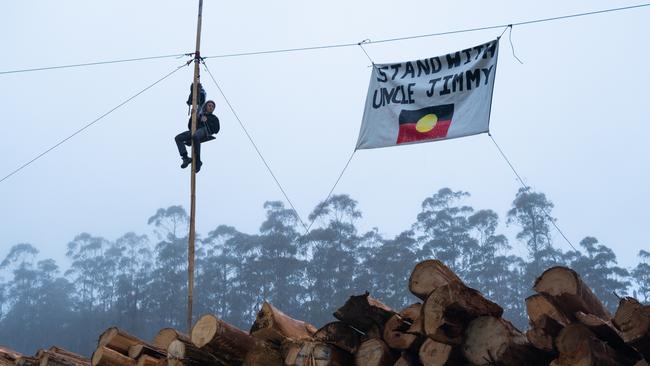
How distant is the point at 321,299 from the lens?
58.8 metres

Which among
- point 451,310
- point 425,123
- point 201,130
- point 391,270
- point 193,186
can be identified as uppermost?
point 391,270

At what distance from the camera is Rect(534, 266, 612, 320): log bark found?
4840 mm

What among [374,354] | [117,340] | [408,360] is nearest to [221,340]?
[374,354]

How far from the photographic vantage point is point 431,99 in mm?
8477

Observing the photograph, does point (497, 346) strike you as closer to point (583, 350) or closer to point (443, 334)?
point (443, 334)

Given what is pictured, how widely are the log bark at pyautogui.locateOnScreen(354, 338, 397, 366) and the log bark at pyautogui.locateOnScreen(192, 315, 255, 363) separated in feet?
→ 3.85

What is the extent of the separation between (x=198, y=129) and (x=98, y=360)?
4567mm

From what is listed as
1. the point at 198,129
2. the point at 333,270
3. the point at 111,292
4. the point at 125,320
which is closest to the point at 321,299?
the point at 333,270

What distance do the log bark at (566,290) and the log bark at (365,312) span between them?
1.28 m

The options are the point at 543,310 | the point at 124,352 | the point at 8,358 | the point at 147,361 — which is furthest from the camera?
the point at 8,358

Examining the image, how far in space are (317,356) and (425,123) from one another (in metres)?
3.79

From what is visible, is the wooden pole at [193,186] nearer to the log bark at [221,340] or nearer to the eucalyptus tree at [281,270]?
the log bark at [221,340]

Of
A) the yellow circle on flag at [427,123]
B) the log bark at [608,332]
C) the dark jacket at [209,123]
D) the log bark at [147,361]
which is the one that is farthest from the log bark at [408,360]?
the dark jacket at [209,123]

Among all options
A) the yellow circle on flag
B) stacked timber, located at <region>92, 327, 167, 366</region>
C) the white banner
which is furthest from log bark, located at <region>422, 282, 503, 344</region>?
the yellow circle on flag
